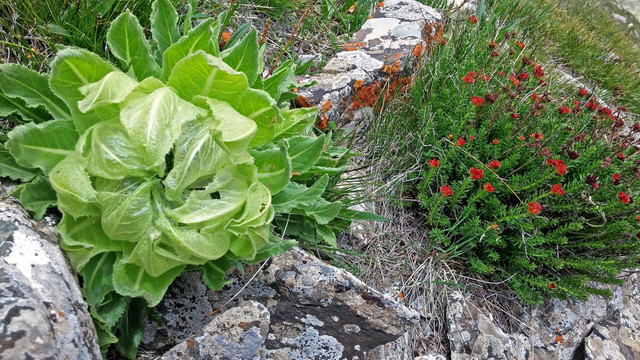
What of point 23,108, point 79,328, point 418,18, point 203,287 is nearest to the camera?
point 79,328

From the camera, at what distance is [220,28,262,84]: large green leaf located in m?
2.09

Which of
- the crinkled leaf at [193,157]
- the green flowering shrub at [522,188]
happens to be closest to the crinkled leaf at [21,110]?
the crinkled leaf at [193,157]

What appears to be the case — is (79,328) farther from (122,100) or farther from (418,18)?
(418,18)

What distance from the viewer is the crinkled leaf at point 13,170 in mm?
1856

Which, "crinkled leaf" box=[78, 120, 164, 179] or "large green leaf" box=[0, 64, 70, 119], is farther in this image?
"large green leaf" box=[0, 64, 70, 119]

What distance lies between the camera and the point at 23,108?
199 centimetres

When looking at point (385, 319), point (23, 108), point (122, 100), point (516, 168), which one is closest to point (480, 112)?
point (516, 168)

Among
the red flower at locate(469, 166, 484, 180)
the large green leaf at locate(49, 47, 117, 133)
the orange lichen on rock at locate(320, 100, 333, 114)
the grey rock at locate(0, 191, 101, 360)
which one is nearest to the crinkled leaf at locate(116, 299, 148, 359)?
the grey rock at locate(0, 191, 101, 360)

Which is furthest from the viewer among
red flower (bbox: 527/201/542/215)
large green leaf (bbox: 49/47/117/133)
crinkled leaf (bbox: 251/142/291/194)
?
red flower (bbox: 527/201/542/215)

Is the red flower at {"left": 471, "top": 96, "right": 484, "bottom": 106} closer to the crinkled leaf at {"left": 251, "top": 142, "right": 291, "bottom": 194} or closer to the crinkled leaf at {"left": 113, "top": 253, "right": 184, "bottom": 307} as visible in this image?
the crinkled leaf at {"left": 251, "top": 142, "right": 291, "bottom": 194}

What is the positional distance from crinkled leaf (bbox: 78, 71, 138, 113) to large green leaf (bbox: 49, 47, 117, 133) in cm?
9

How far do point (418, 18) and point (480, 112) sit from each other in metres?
1.54

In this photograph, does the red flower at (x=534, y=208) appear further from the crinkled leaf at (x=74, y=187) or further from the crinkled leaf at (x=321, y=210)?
the crinkled leaf at (x=74, y=187)

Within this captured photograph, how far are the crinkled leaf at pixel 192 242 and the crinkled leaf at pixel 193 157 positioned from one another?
14cm
